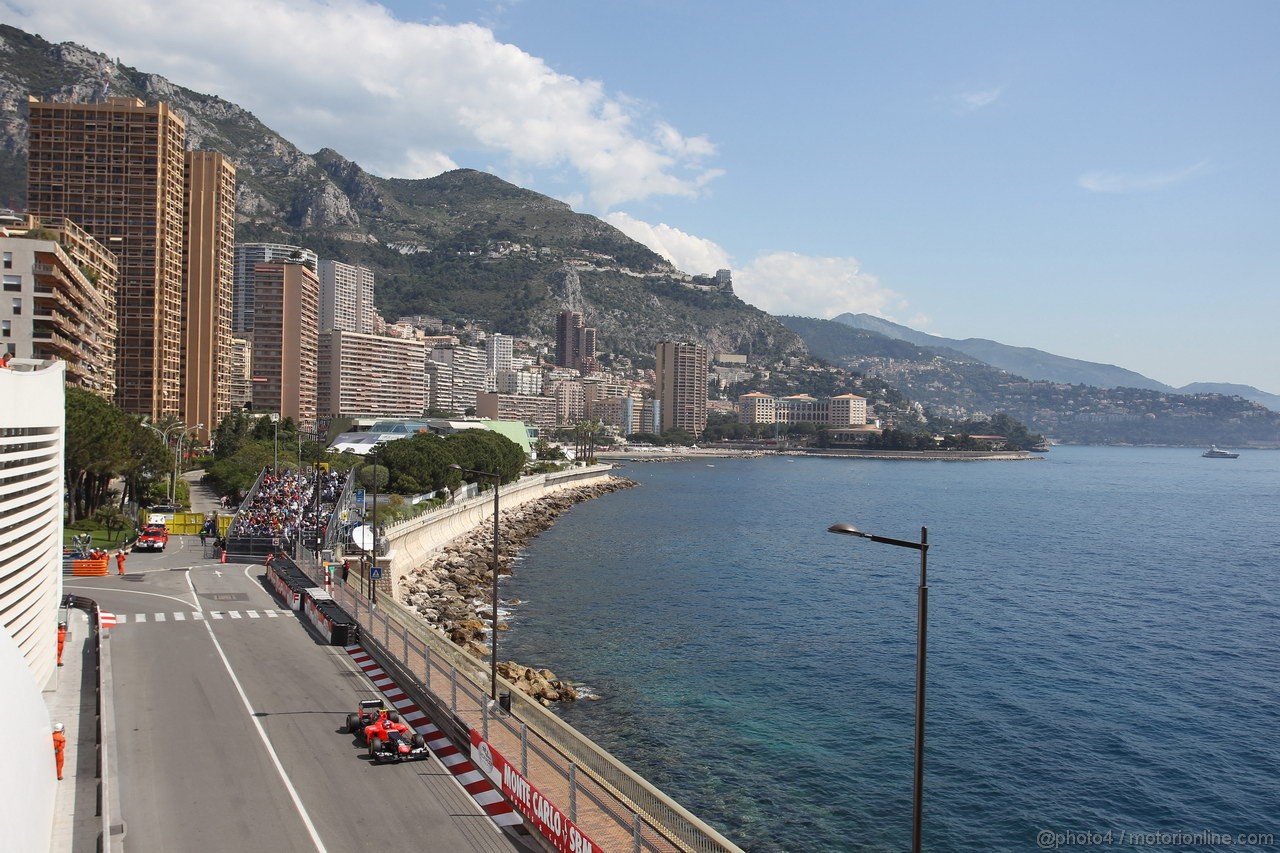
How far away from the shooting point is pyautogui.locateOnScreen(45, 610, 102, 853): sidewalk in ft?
46.0

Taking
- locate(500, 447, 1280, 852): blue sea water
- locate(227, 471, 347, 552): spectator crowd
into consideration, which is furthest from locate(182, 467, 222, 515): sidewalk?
locate(500, 447, 1280, 852): blue sea water

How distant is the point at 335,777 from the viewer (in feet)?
54.4

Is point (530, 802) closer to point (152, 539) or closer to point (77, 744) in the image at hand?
point (77, 744)

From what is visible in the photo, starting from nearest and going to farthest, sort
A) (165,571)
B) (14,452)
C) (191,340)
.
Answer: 1. (14,452)
2. (165,571)
3. (191,340)

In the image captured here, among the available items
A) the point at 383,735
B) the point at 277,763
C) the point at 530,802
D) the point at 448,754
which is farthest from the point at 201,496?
the point at 530,802

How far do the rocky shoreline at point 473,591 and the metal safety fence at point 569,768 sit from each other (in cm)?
645

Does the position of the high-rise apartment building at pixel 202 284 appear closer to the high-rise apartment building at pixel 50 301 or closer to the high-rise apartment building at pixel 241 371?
the high-rise apartment building at pixel 50 301

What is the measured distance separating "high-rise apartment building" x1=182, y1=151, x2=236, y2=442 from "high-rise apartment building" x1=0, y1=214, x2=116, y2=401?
106 ft

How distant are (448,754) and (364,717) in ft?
6.42

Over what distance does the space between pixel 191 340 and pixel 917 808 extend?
353 feet

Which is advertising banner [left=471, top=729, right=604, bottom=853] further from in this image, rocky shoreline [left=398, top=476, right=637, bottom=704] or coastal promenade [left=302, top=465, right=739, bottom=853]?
rocky shoreline [left=398, top=476, right=637, bottom=704]

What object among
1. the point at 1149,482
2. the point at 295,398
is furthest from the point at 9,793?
the point at 1149,482

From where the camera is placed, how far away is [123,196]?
9406cm

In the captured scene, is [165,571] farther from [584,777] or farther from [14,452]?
[584,777]
